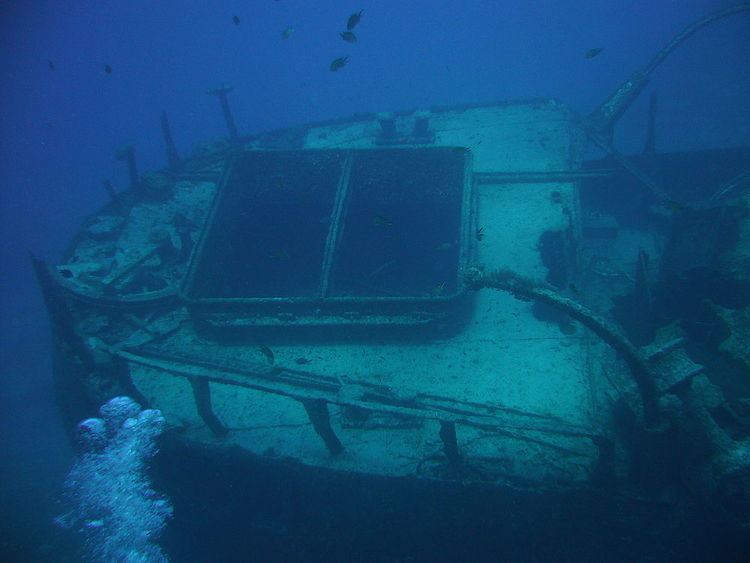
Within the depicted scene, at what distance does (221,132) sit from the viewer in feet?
171

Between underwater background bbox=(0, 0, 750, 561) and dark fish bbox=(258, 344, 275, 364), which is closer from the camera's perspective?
dark fish bbox=(258, 344, 275, 364)

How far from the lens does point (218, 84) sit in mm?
11742

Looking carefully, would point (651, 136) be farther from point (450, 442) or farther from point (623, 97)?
point (450, 442)

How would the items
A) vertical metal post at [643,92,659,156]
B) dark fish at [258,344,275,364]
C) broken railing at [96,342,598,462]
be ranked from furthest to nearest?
vertical metal post at [643,92,659,156], dark fish at [258,344,275,364], broken railing at [96,342,598,462]

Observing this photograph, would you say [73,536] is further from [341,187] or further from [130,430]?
[341,187]

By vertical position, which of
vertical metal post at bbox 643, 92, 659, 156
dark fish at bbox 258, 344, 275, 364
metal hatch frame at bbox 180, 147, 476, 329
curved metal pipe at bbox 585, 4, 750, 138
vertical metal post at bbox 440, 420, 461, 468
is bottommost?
vertical metal post at bbox 440, 420, 461, 468

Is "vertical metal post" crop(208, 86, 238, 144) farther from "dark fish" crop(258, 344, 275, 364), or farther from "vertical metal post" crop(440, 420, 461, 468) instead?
"vertical metal post" crop(440, 420, 461, 468)

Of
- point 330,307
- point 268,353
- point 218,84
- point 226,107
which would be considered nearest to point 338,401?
point 268,353

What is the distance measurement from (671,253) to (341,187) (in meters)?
4.14

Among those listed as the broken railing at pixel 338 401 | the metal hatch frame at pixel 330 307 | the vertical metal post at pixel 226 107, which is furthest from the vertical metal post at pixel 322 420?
the vertical metal post at pixel 226 107

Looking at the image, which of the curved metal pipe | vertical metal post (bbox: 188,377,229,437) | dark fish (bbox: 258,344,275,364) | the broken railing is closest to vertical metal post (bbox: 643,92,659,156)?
the curved metal pipe

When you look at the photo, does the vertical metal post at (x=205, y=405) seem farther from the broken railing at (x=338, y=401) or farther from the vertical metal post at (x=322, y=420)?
the vertical metal post at (x=322, y=420)

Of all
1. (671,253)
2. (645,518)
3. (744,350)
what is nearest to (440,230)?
(671,253)

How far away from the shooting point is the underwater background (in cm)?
1456
